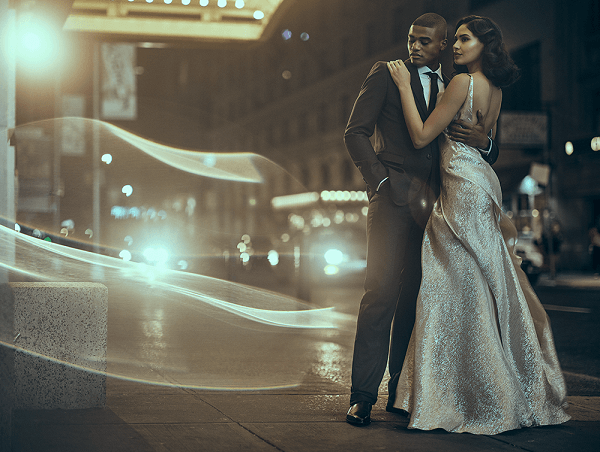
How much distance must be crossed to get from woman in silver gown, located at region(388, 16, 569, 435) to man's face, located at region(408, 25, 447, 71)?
121mm

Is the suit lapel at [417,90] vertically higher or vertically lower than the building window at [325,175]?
lower

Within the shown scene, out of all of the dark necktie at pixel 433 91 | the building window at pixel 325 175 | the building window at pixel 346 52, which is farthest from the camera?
the building window at pixel 325 175

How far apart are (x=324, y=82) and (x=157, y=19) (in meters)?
45.0

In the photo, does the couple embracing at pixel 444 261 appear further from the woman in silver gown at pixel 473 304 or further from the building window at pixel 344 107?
the building window at pixel 344 107

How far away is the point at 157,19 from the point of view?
298 inches

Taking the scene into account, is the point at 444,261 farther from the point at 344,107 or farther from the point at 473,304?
the point at 344,107

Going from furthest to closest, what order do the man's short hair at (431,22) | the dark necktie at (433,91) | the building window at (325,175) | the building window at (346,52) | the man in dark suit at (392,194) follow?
1. the building window at (325,175)
2. the building window at (346,52)
3. the dark necktie at (433,91)
4. the man's short hair at (431,22)
5. the man in dark suit at (392,194)

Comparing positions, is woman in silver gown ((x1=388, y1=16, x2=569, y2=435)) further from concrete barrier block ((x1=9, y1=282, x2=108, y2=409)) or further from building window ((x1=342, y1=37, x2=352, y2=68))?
building window ((x1=342, y1=37, x2=352, y2=68))

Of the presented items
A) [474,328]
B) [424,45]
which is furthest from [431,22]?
[474,328]

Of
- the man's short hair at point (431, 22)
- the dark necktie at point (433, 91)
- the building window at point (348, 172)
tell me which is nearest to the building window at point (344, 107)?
the building window at point (348, 172)

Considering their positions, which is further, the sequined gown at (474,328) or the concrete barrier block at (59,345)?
the concrete barrier block at (59,345)

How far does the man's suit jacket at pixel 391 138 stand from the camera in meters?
3.79

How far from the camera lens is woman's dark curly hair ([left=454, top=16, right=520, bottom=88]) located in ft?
12.8

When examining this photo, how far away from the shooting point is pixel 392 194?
149 inches
